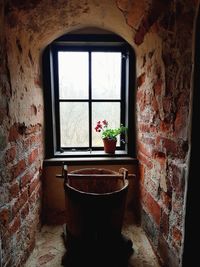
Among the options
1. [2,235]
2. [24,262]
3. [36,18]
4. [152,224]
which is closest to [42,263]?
[24,262]

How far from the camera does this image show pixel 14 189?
1069 mm

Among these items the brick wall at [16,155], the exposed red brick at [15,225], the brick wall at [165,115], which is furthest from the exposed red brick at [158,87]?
the exposed red brick at [15,225]

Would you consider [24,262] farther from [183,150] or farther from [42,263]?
[183,150]

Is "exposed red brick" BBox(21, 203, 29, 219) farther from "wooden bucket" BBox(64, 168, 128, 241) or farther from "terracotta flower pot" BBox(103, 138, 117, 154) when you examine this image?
"terracotta flower pot" BBox(103, 138, 117, 154)

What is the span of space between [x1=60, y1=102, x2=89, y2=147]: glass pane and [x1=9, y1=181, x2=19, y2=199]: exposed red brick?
0.84m

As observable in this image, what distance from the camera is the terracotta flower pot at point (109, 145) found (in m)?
1.78

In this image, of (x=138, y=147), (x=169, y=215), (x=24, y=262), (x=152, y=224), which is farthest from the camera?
(x=138, y=147)

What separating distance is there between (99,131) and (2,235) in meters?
1.11

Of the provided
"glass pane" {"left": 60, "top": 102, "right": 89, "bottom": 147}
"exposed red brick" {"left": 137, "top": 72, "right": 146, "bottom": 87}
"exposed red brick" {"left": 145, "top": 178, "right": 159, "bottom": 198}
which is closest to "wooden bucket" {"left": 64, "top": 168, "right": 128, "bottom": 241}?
"exposed red brick" {"left": 145, "top": 178, "right": 159, "bottom": 198}

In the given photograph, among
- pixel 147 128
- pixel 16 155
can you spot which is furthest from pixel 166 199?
pixel 16 155

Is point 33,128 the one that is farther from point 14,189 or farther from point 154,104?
point 154,104

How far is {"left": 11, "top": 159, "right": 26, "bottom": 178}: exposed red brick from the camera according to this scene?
1066 millimetres

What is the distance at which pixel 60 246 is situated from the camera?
141 centimetres

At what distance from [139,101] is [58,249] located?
4.12ft
